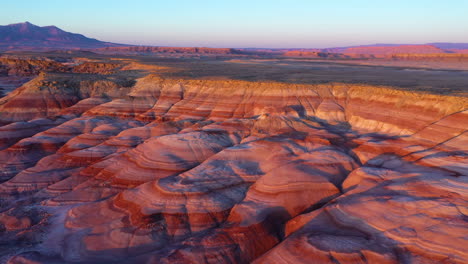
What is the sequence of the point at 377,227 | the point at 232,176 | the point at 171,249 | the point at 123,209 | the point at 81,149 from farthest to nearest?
1. the point at 81,149
2. the point at 232,176
3. the point at 123,209
4. the point at 171,249
5. the point at 377,227

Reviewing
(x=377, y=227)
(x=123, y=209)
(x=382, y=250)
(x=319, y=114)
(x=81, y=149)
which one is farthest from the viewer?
(x=319, y=114)

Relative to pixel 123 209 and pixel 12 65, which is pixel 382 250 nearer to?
pixel 123 209

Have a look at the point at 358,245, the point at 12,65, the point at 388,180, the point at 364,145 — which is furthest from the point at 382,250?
the point at 12,65
